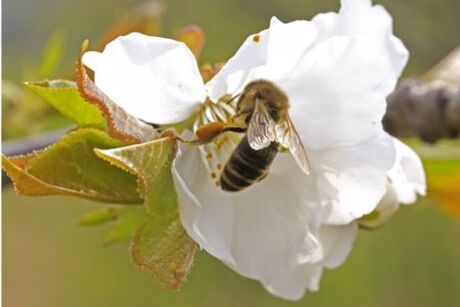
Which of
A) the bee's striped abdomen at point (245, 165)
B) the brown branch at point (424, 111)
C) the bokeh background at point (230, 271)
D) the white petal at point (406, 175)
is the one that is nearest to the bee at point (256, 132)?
the bee's striped abdomen at point (245, 165)

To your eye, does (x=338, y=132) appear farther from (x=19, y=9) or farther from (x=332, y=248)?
(x=19, y=9)

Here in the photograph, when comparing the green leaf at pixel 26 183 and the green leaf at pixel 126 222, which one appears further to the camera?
the green leaf at pixel 126 222

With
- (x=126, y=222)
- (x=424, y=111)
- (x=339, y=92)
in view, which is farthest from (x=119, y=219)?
(x=424, y=111)

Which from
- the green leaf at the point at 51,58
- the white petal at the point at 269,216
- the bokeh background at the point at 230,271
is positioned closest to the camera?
the white petal at the point at 269,216

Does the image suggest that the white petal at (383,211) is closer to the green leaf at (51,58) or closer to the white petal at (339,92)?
the white petal at (339,92)

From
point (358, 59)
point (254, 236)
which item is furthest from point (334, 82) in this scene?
point (254, 236)

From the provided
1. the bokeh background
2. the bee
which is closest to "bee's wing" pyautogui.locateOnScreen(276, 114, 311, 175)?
the bee

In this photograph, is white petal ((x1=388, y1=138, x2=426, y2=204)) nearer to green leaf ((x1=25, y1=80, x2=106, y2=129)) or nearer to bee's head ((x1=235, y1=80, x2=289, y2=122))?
bee's head ((x1=235, y1=80, x2=289, y2=122))
